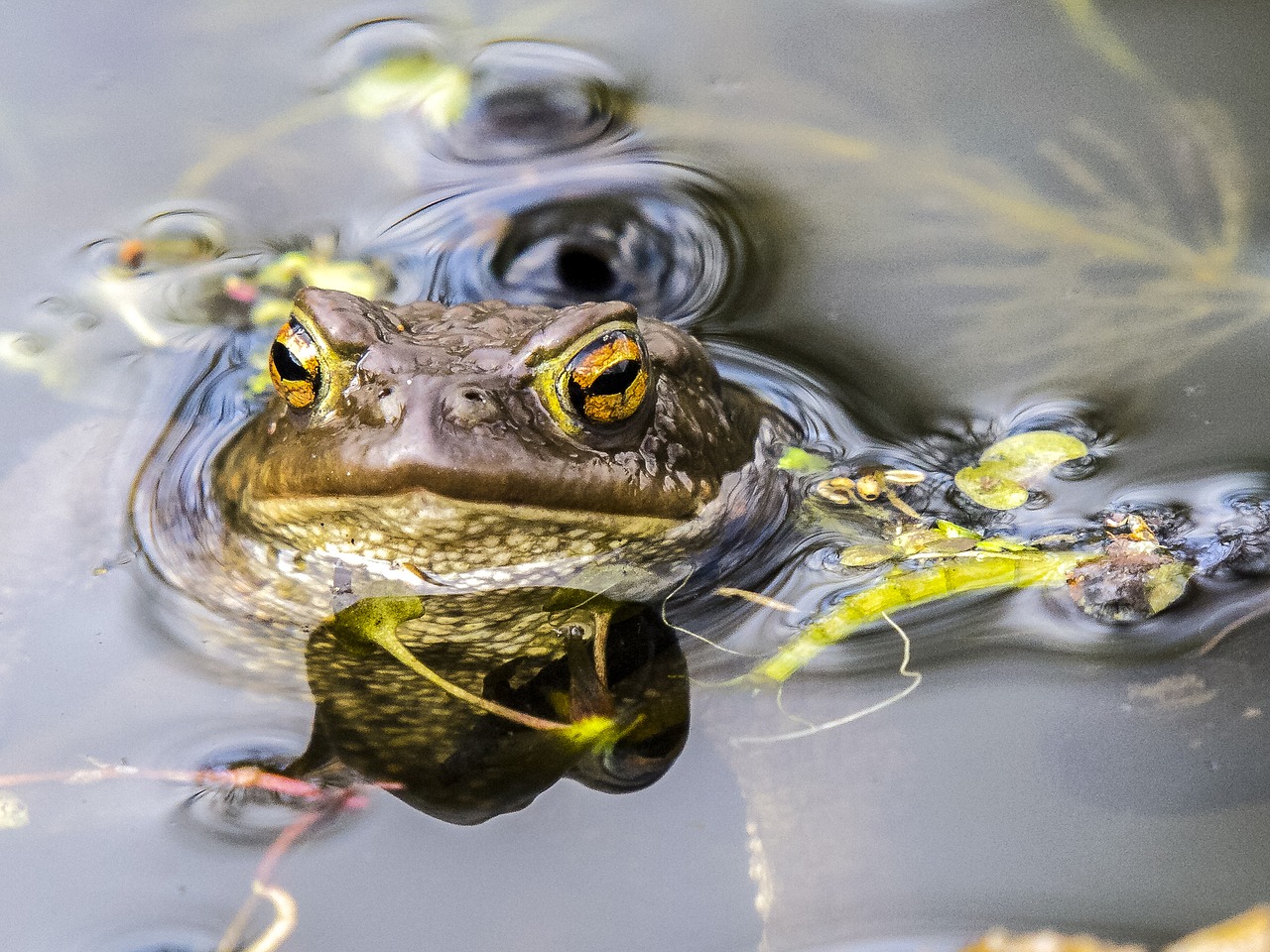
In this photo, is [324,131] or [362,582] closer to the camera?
[362,582]

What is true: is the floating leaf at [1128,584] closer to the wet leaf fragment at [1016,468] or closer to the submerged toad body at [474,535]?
the wet leaf fragment at [1016,468]

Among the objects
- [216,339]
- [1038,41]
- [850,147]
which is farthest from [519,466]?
[1038,41]

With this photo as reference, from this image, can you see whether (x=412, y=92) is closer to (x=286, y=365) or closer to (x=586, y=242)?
(x=586, y=242)

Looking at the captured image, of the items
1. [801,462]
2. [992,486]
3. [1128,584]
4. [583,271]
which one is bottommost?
[1128,584]

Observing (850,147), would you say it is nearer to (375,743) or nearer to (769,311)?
(769,311)

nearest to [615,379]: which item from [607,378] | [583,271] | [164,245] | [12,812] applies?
[607,378]

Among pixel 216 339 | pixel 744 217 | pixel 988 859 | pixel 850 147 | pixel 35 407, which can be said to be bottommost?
pixel 988 859

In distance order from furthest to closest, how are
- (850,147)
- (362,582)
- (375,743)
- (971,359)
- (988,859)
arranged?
1. (850,147)
2. (971,359)
3. (362,582)
4. (375,743)
5. (988,859)

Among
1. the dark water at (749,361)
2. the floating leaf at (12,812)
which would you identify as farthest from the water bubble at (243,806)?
the floating leaf at (12,812)

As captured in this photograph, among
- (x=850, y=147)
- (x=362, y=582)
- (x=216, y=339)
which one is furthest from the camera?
(x=850, y=147)
